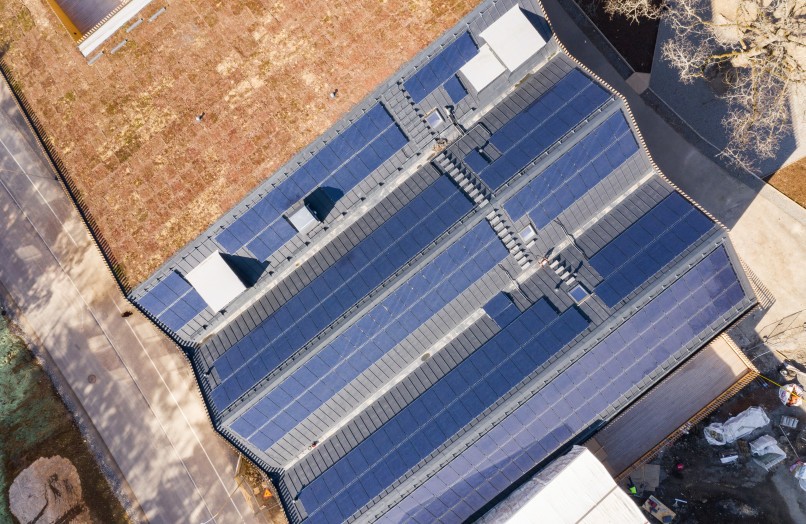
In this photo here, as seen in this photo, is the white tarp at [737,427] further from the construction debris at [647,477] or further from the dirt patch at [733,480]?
the construction debris at [647,477]

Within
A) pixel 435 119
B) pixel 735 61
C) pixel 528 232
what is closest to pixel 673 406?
pixel 528 232

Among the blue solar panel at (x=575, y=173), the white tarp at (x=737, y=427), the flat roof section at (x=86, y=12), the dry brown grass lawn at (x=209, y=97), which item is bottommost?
the white tarp at (x=737, y=427)

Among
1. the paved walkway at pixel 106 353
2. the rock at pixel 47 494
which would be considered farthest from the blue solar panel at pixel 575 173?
the rock at pixel 47 494

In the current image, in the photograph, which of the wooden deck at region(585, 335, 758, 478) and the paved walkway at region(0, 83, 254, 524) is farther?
the paved walkway at region(0, 83, 254, 524)

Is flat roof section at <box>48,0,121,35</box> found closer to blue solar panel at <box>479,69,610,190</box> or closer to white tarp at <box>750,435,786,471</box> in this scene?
blue solar panel at <box>479,69,610,190</box>

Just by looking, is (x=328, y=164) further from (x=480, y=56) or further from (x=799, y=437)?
(x=799, y=437)

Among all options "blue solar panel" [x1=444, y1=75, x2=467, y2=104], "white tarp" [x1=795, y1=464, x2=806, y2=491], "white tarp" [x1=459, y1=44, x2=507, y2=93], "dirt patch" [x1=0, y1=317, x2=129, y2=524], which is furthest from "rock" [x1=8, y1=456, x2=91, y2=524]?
"white tarp" [x1=795, y1=464, x2=806, y2=491]

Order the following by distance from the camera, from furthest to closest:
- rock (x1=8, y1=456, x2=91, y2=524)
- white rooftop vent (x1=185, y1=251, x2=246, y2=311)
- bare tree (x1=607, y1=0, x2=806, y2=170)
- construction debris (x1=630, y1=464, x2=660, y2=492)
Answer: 1. rock (x1=8, y1=456, x2=91, y2=524)
2. bare tree (x1=607, y1=0, x2=806, y2=170)
3. construction debris (x1=630, y1=464, x2=660, y2=492)
4. white rooftop vent (x1=185, y1=251, x2=246, y2=311)
